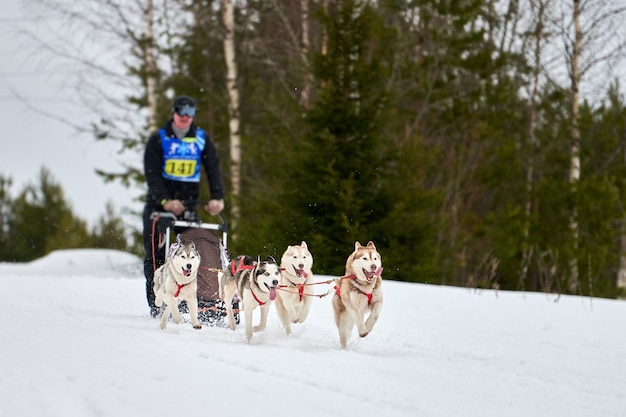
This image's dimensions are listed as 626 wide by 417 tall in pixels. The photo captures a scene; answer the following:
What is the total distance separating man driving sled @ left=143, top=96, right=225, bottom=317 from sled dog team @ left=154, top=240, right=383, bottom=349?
73 centimetres

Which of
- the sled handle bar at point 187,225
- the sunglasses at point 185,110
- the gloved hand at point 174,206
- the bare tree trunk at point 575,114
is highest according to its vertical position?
the bare tree trunk at point 575,114

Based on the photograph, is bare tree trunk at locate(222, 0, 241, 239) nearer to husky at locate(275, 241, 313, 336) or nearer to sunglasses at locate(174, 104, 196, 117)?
sunglasses at locate(174, 104, 196, 117)

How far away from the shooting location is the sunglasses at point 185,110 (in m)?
6.27

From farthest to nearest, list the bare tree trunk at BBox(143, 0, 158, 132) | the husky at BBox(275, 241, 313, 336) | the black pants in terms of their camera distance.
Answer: the bare tree trunk at BBox(143, 0, 158, 132) → the black pants → the husky at BBox(275, 241, 313, 336)

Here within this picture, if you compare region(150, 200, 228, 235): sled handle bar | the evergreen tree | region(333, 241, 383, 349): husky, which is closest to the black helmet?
region(150, 200, 228, 235): sled handle bar

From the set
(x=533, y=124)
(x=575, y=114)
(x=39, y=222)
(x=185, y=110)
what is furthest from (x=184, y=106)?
(x=39, y=222)

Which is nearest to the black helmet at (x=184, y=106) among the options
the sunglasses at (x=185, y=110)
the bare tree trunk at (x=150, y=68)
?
the sunglasses at (x=185, y=110)

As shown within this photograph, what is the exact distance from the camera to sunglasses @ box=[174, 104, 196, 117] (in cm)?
627

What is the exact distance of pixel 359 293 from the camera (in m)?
5.33

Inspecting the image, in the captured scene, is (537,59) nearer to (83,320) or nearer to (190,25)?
(190,25)

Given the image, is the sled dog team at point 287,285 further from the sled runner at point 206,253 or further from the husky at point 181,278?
the sled runner at point 206,253

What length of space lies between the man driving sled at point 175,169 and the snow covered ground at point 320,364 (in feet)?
2.36

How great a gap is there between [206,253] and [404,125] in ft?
45.1

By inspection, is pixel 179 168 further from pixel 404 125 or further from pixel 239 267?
pixel 404 125
